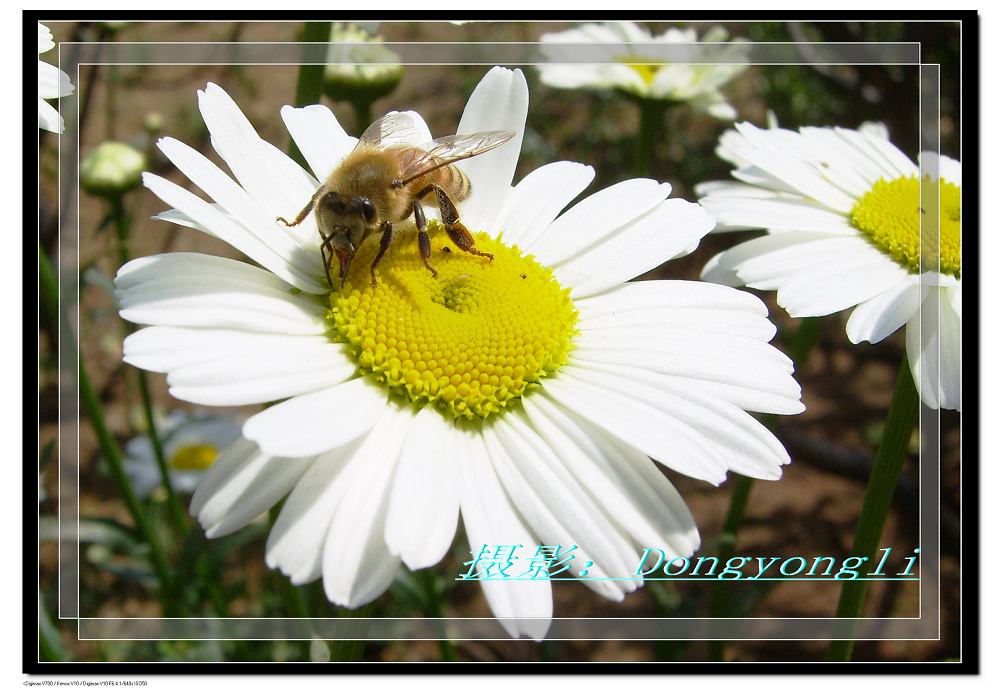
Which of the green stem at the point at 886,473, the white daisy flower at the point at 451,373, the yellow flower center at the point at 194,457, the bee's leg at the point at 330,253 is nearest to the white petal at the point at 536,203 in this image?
the white daisy flower at the point at 451,373

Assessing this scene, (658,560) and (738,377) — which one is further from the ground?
(738,377)

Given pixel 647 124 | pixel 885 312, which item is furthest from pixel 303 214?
pixel 647 124

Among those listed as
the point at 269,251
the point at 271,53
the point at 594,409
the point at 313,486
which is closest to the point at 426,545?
the point at 313,486

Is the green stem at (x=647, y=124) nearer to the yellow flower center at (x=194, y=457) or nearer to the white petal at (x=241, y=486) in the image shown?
the white petal at (x=241, y=486)

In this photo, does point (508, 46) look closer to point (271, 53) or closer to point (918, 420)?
point (271, 53)

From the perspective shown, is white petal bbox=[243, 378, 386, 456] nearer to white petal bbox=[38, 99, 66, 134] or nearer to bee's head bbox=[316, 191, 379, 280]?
bee's head bbox=[316, 191, 379, 280]
